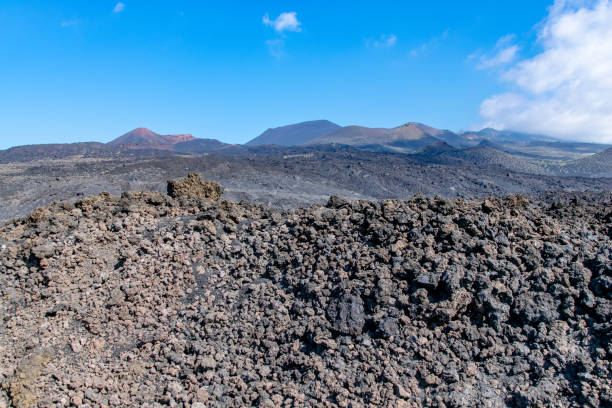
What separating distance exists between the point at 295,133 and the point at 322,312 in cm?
12193

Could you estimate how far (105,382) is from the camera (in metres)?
4.44

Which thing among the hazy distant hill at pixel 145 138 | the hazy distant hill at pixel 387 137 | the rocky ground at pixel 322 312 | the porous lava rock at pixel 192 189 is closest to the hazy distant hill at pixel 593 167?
the hazy distant hill at pixel 387 137

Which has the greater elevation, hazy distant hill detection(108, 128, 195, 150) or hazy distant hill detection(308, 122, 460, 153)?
hazy distant hill detection(108, 128, 195, 150)

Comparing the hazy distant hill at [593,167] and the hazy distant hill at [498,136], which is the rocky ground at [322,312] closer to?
the hazy distant hill at [593,167]

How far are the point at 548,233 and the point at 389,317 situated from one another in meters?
2.86

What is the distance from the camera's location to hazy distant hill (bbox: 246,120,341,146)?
120 meters

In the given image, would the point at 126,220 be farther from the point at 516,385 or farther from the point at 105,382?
the point at 516,385

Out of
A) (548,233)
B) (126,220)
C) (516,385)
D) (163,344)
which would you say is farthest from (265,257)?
(548,233)

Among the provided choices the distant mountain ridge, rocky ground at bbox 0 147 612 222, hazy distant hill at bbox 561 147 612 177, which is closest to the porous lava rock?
rocky ground at bbox 0 147 612 222

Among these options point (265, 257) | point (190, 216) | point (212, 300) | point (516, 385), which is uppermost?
point (190, 216)

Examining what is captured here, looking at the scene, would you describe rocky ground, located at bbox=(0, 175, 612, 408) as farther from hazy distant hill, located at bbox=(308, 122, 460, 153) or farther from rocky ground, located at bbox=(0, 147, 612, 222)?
hazy distant hill, located at bbox=(308, 122, 460, 153)

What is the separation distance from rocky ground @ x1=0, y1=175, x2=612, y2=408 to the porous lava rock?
3.76m

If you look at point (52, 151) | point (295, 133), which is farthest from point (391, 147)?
point (52, 151)

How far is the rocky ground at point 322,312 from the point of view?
154 inches
